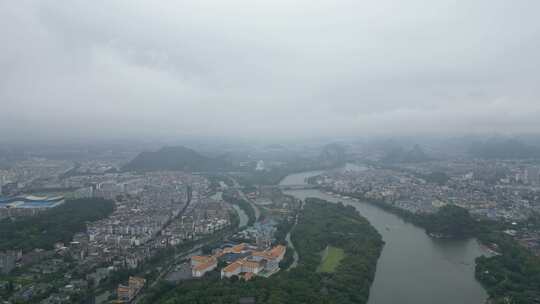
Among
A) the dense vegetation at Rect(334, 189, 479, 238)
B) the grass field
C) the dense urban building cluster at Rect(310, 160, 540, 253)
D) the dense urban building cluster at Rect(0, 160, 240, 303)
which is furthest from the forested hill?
the grass field

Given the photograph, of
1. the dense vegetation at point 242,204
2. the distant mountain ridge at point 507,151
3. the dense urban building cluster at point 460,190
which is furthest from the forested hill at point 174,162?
the distant mountain ridge at point 507,151

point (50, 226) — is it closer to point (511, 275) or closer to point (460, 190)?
point (511, 275)

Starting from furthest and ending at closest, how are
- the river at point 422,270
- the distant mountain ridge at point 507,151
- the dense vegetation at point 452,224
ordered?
the distant mountain ridge at point 507,151 → the dense vegetation at point 452,224 → the river at point 422,270

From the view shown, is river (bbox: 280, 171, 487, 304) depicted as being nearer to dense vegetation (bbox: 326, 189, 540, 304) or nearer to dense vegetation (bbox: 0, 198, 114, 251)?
dense vegetation (bbox: 326, 189, 540, 304)

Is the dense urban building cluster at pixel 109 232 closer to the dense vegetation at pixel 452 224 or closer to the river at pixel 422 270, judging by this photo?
the river at pixel 422 270

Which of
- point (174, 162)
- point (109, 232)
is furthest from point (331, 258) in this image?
point (174, 162)
